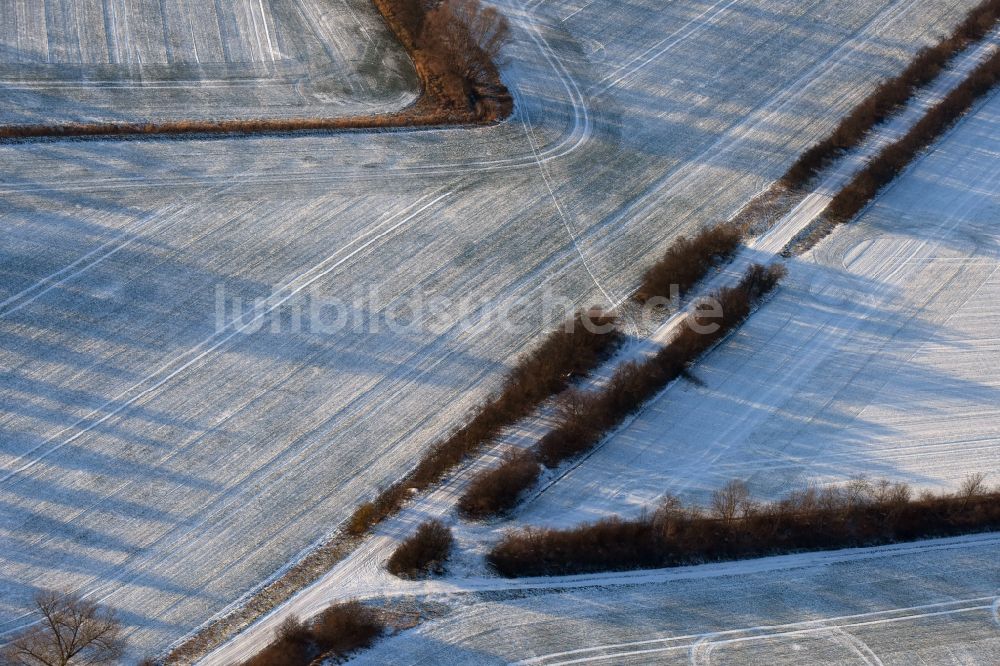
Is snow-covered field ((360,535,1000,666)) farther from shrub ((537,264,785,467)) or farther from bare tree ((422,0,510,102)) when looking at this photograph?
bare tree ((422,0,510,102))

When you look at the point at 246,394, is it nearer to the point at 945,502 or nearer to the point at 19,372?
the point at 19,372

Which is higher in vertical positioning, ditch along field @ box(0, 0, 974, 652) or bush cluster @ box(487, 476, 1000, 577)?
ditch along field @ box(0, 0, 974, 652)

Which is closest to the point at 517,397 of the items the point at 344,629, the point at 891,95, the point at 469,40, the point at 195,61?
the point at 344,629

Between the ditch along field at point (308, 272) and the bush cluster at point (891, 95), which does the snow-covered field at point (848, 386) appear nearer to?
the bush cluster at point (891, 95)

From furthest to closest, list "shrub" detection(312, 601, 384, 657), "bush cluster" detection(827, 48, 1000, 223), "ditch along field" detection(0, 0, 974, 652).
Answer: "bush cluster" detection(827, 48, 1000, 223)
"ditch along field" detection(0, 0, 974, 652)
"shrub" detection(312, 601, 384, 657)

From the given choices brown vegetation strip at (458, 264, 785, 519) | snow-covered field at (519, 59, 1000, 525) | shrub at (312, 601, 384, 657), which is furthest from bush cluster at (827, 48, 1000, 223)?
shrub at (312, 601, 384, 657)

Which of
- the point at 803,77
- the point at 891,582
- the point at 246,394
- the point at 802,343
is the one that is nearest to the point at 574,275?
the point at 802,343

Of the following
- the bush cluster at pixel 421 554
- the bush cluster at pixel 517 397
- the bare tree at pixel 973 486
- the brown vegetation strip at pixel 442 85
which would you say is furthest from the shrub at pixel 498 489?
the brown vegetation strip at pixel 442 85
